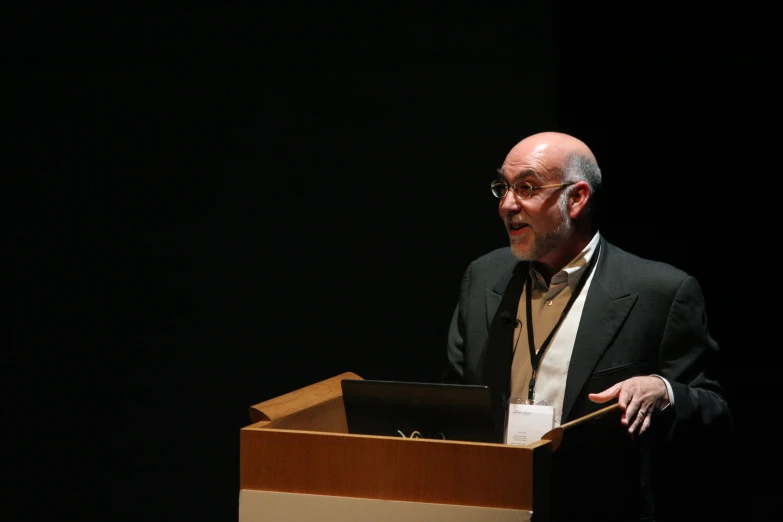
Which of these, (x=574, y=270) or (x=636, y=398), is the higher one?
(x=574, y=270)

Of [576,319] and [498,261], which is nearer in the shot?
[576,319]

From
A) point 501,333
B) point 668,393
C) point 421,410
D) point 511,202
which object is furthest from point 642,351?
point 421,410

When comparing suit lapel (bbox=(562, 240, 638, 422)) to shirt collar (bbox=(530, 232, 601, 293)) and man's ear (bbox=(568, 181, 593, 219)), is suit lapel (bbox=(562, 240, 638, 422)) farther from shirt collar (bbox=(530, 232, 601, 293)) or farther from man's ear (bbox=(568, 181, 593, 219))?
man's ear (bbox=(568, 181, 593, 219))

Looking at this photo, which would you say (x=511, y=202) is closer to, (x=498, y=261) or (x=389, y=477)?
(x=498, y=261)

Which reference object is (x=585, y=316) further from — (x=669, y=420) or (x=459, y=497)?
(x=459, y=497)

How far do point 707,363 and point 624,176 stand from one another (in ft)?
3.09

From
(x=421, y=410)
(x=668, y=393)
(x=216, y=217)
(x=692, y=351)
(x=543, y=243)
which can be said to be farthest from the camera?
(x=216, y=217)

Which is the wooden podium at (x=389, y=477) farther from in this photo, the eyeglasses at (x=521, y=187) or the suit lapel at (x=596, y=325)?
the eyeglasses at (x=521, y=187)

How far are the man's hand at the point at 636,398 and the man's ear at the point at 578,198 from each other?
61 cm

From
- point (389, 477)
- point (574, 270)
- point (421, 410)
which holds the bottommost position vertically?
point (389, 477)

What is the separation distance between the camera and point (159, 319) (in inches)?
147

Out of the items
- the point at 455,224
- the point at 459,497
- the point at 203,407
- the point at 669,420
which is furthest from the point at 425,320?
the point at 459,497

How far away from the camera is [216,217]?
3.72m

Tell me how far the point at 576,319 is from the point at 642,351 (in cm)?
20
